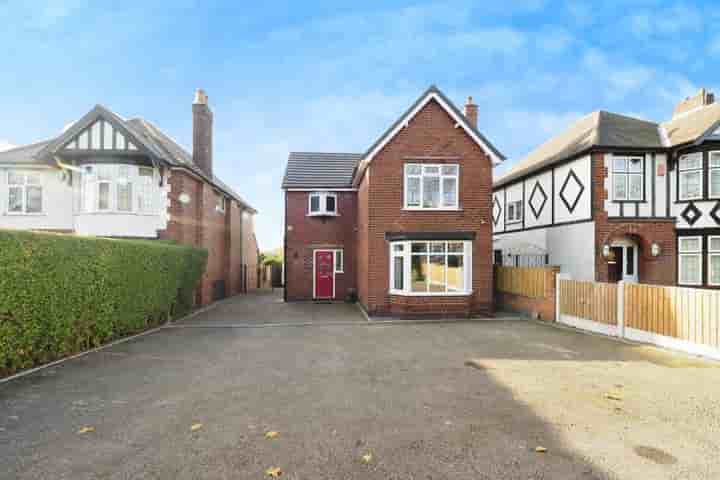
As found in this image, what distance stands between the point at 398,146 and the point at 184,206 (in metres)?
8.99

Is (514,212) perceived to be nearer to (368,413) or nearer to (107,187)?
(368,413)

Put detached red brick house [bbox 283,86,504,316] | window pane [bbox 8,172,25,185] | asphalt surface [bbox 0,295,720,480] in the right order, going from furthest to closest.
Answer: window pane [bbox 8,172,25,185] → detached red brick house [bbox 283,86,504,316] → asphalt surface [bbox 0,295,720,480]

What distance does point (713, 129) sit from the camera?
1274 centimetres

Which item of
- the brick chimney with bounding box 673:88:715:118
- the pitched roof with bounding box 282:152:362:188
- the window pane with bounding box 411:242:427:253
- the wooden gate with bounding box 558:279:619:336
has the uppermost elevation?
the brick chimney with bounding box 673:88:715:118

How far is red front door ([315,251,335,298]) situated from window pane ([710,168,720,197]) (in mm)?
15630

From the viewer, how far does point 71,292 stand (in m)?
7.19

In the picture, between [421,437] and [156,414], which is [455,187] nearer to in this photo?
[421,437]

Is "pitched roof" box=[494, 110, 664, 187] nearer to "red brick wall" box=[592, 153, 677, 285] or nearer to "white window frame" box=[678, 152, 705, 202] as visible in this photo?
"red brick wall" box=[592, 153, 677, 285]

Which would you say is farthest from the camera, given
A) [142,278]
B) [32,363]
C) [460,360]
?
[142,278]

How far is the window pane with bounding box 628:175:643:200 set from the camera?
13.5m

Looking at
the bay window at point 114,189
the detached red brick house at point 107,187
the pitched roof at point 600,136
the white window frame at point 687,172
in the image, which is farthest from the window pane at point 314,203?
the white window frame at point 687,172

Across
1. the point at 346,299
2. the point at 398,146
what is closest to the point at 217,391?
the point at 398,146

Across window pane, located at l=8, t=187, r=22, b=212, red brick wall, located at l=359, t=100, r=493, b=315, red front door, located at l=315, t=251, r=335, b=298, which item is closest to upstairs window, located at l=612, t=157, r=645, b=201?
red brick wall, located at l=359, t=100, r=493, b=315

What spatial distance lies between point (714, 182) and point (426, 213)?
10977mm
